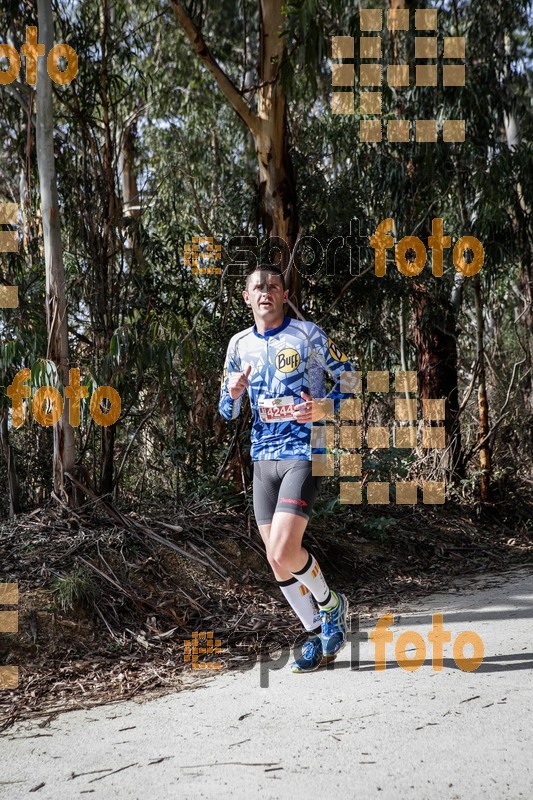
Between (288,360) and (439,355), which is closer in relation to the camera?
(288,360)

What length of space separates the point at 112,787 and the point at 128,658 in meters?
1.76

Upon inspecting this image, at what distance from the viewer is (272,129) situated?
26.3 feet

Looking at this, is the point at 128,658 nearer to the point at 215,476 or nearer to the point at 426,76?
the point at 215,476

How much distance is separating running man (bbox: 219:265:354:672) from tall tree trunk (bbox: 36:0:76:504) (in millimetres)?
2134

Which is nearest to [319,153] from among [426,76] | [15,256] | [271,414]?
[426,76]

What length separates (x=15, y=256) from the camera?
7.49 metres

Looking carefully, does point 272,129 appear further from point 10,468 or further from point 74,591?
point 74,591

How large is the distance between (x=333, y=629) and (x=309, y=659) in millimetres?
222

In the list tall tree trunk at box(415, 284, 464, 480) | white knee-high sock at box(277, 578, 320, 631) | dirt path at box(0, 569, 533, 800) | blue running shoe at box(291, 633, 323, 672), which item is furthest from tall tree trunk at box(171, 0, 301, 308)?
dirt path at box(0, 569, 533, 800)

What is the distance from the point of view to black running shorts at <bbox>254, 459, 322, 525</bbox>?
4285 millimetres

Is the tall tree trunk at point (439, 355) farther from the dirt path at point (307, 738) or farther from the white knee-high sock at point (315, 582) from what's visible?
the dirt path at point (307, 738)

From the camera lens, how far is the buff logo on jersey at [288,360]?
4.45m

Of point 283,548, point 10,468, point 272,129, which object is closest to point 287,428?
point 283,548

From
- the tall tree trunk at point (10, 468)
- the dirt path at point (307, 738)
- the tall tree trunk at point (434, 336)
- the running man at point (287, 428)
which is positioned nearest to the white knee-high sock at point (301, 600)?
the running man at point (287, 428)
